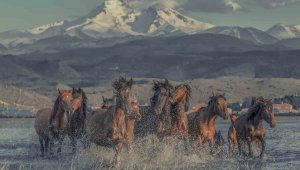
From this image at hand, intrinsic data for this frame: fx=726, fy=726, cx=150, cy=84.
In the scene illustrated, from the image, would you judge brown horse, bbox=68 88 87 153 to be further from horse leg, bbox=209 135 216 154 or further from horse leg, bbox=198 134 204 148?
horse leg, bbox=209 135 216 154

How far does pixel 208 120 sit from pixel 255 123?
7.28ft

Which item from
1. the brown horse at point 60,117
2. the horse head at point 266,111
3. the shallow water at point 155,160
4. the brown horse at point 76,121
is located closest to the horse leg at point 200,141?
the shallow water at point 155,160

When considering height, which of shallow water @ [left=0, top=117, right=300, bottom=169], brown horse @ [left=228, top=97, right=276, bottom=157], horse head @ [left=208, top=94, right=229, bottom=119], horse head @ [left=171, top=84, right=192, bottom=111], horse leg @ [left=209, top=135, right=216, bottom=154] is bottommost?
shallow water @ [left=0, top=117, right=300, bottom=169]

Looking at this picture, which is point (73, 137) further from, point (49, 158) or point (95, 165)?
point (95, 165)

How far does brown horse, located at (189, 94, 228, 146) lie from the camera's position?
96.3 feet

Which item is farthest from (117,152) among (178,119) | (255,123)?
(255,123)

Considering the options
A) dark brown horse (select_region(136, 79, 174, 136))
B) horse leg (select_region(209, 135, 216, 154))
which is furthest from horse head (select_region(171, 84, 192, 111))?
horse leg (select_region(209, 135, 216, 154))

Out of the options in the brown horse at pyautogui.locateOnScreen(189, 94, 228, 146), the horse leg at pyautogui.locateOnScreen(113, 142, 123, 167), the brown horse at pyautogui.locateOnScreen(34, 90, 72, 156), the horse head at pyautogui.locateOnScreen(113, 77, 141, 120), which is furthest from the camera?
the brown horse at pyautogui.locateOnScreen(34, 90, 72, 156)

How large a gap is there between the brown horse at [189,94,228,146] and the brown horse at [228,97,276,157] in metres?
1.62

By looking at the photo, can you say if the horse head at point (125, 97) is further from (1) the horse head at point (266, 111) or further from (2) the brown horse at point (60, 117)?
(1) the horse head at point (266, 111)

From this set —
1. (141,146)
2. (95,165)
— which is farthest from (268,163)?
(95,165)

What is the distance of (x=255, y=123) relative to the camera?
30.5 metres

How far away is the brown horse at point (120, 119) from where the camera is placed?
24.3m

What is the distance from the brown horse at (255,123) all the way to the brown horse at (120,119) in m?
6.92
